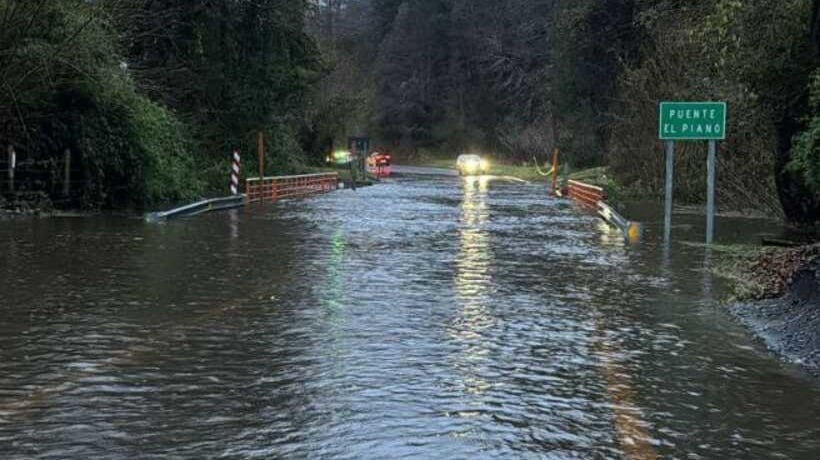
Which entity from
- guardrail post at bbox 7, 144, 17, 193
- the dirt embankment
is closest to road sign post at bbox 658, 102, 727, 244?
the dirt embankment

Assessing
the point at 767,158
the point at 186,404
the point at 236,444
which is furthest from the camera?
the point at 767,158

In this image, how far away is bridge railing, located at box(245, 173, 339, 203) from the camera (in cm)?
3309

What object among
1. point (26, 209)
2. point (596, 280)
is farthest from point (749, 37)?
point (26, 209)

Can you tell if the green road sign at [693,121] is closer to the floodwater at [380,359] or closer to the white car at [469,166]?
the floodwater at [380,359]

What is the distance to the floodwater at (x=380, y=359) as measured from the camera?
235 inches

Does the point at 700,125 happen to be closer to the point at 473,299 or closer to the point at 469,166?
the point at 473,299

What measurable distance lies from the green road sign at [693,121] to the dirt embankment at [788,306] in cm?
579

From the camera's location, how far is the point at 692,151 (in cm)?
3167

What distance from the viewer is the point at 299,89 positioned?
40.2 m

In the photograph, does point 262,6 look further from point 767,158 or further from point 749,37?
point 749,37

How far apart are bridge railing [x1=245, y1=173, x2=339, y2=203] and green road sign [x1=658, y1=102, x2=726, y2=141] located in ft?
50.2

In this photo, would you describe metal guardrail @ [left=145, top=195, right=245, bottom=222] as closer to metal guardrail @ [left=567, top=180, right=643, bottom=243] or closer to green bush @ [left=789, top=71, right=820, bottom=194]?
metal guardrail @ [left=567, top=180, right=643, bottom=243]

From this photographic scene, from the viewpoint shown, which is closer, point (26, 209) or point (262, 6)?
point (26, 209)

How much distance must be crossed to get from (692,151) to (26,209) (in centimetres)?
2040
